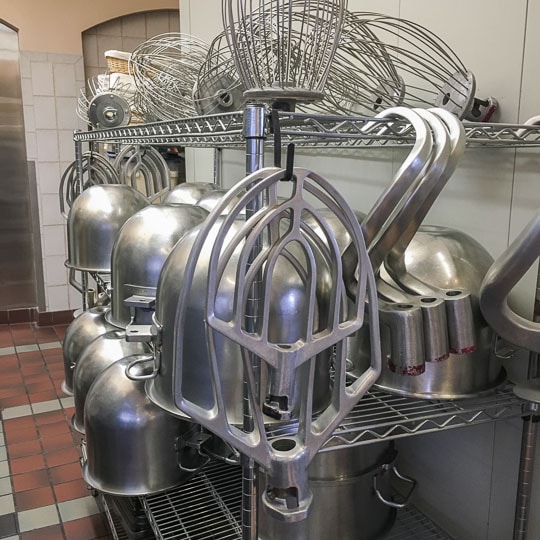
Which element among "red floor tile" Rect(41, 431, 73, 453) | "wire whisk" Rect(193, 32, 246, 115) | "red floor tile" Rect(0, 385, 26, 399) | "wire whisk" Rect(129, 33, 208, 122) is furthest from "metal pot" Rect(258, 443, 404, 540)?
"red floor tile" Rect(0, 385, 26, 399)

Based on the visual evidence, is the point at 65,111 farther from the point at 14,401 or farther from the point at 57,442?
the point at 57,442


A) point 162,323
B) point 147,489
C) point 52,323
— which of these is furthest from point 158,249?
point 52,323

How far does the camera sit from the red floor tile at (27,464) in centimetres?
206

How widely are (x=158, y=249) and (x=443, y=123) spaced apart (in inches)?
26.5

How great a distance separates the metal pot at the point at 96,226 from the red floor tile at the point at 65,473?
829 mm

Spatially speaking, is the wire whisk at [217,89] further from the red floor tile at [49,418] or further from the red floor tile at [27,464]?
the red floor tile at [49,418]

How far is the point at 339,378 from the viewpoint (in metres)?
0.68

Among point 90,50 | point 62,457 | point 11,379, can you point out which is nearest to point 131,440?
point 62,457

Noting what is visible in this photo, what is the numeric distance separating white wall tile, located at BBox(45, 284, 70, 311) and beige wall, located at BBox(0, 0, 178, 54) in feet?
4.96

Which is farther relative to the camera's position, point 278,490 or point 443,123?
point 443,123

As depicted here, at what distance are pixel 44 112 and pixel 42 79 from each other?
7.8 inches

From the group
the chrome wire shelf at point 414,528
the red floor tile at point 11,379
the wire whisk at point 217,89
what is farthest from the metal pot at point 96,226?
the red floor tile at point 11,379

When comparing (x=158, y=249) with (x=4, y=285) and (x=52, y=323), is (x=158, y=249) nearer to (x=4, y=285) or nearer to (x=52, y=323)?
(x=52, y=323)

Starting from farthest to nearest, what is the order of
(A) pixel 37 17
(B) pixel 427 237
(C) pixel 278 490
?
(A) pixel 37 17 < (B) pixel 427 237 < (C) pixel 278 490
